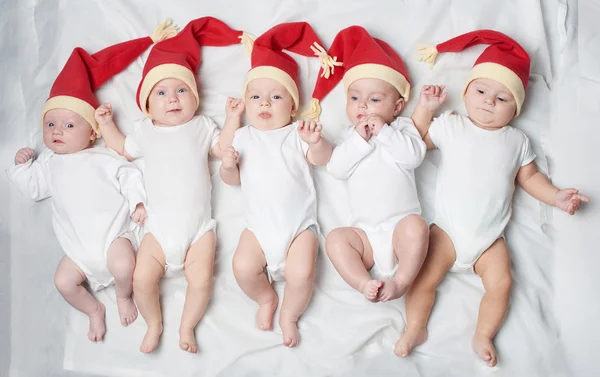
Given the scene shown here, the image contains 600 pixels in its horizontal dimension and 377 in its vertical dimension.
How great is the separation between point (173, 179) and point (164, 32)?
597 mm

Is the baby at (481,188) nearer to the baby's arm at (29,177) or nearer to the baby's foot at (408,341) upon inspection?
the baby's foot at (408,341)

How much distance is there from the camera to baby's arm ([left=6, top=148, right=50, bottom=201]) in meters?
2.35

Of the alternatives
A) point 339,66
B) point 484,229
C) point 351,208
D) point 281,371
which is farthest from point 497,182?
point 281,371

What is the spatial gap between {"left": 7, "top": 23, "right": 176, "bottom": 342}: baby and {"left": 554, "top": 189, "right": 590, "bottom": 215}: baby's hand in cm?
134

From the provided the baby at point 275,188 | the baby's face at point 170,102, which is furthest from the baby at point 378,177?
the baby's face at point 170,102

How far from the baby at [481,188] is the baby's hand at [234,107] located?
59 cm

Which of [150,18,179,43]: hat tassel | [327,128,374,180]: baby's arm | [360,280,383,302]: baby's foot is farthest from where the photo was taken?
[150,18,179,43]: hat tassel

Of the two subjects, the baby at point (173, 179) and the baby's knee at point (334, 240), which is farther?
the baby at point (173, 179)

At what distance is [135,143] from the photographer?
7.57 feet

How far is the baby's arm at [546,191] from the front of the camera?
208cm

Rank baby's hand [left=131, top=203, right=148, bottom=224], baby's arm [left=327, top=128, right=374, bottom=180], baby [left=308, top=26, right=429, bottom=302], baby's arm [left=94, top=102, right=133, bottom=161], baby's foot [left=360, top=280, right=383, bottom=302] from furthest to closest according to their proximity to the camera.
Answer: baby's arm [left=94, top=102, right=133, bottom=161] → baby's hand [left=131, top=203, right=148, bottom=224] → baby's arm [left=327, top=128, right=374, bottom=180] → baby [left=308, top=26, right=429, bottom=302] → baby's foot [left=360, top=280, right=383, bottom=302]

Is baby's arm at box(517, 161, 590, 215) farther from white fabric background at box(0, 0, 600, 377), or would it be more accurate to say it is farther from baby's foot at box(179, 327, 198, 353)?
baby's foot at box(179, 327, 198, 353)

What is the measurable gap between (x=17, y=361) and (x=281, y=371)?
915 millimetres

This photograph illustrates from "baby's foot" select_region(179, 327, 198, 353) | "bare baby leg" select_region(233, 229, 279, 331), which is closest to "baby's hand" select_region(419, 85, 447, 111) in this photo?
"bare baby leg" select_region(233, 229, 279, 331)
